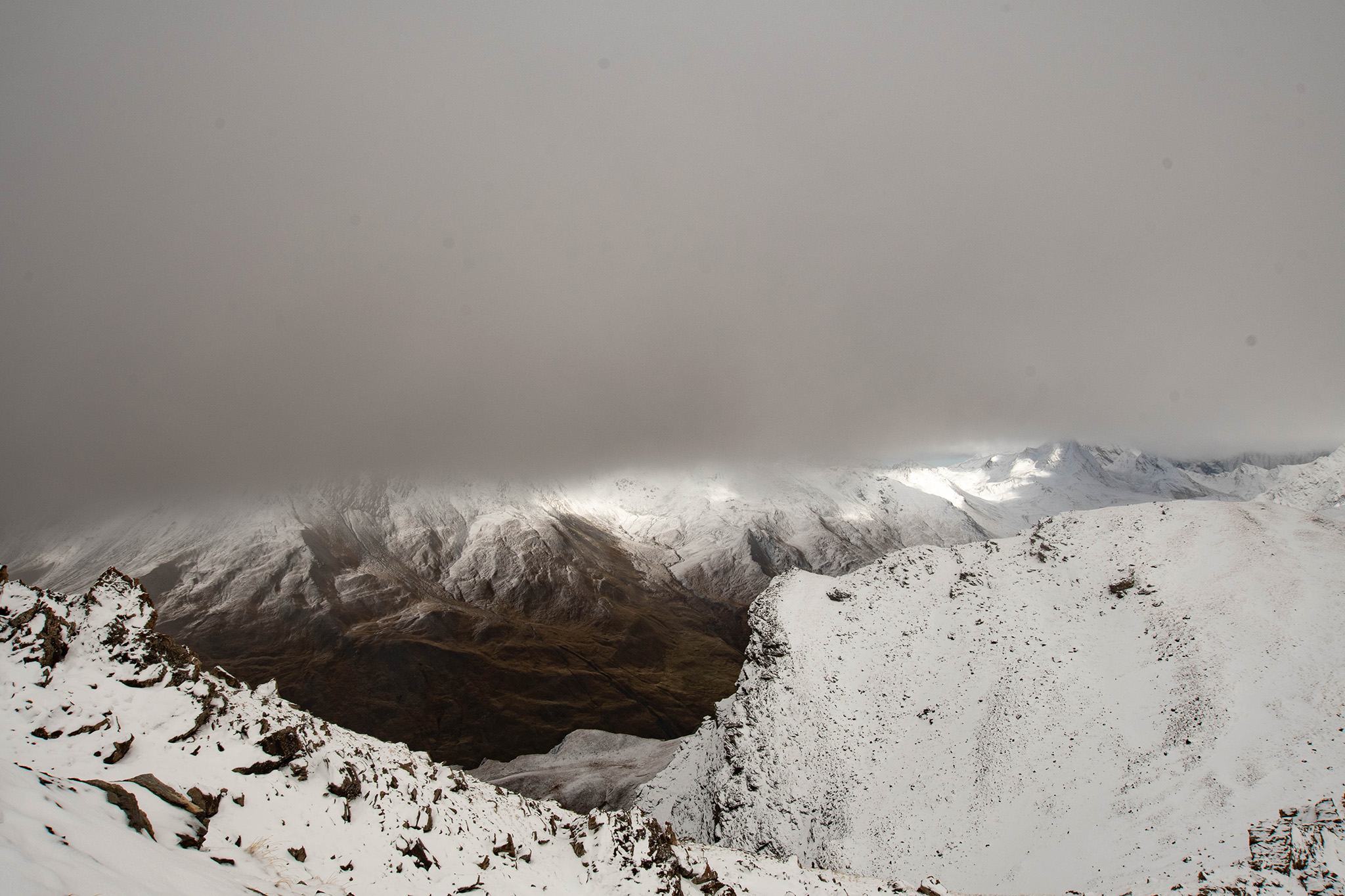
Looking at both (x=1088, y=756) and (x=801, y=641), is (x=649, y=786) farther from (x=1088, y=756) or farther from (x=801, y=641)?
(x=1088, y=756)

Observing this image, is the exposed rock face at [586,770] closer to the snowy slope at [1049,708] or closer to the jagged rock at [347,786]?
the snowy slope at [1049,708]

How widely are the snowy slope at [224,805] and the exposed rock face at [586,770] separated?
1519 inches

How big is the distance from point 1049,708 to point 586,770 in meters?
74.0

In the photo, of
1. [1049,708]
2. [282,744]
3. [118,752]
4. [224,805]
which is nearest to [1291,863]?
[1049,708]

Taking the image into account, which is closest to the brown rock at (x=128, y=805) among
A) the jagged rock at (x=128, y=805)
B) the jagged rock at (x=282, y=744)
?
the jagged rock at (x=128, y=805)

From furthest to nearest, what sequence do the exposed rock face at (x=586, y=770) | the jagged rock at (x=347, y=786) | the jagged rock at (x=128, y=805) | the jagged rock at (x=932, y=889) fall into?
the exposed rock face at (x=586, y=770)
the jagged rock at (x=932, y=889)
the jagged rock at (x=347, y=786)
the jagged rock at (x=128, y=805)

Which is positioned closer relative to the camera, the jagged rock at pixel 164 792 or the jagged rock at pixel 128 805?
the jagged rock at pixel 128 805

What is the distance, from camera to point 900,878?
34.0 m

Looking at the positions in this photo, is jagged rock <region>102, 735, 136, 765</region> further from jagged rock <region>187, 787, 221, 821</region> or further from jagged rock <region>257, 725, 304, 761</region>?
jagged rock <region>257, 725, 304, 761</region>

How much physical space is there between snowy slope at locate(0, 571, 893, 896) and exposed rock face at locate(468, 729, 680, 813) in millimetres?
38576

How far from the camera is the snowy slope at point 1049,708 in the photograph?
29.8 meters

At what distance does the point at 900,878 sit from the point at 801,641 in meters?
20.5

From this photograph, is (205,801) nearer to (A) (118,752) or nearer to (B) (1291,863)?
(A) (118,752)

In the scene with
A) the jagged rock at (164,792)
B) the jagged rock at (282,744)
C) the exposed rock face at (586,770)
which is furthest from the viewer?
the exposed rock face at (586,770)
